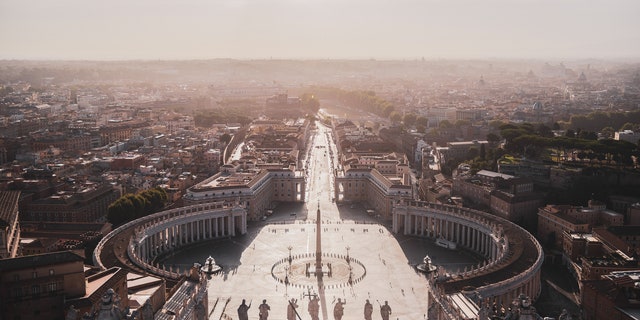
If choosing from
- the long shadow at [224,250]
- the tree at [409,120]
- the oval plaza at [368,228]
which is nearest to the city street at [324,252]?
the long shadow at [224,250]

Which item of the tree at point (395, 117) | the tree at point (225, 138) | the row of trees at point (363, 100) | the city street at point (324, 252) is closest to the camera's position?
the city street at point (324, 252)

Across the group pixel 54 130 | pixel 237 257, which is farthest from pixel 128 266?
pixel 54 130

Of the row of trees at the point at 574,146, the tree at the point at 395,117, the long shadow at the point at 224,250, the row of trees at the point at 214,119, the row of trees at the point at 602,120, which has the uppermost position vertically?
the row of trees at the point at 574,146

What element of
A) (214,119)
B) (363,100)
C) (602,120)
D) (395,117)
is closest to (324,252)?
(602,120)

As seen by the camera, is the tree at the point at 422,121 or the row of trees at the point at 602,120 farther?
the tree at the point at 422,121

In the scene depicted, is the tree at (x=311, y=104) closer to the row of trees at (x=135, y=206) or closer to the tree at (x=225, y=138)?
the tree at (x=225, y=138)

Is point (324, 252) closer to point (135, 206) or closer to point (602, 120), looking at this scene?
point (135, 206)

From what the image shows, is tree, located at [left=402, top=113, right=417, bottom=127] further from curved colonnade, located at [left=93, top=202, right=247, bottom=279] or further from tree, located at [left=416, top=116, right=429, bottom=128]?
curved colonnade, located at [left=93, top=202, right=247, bottom=279]
